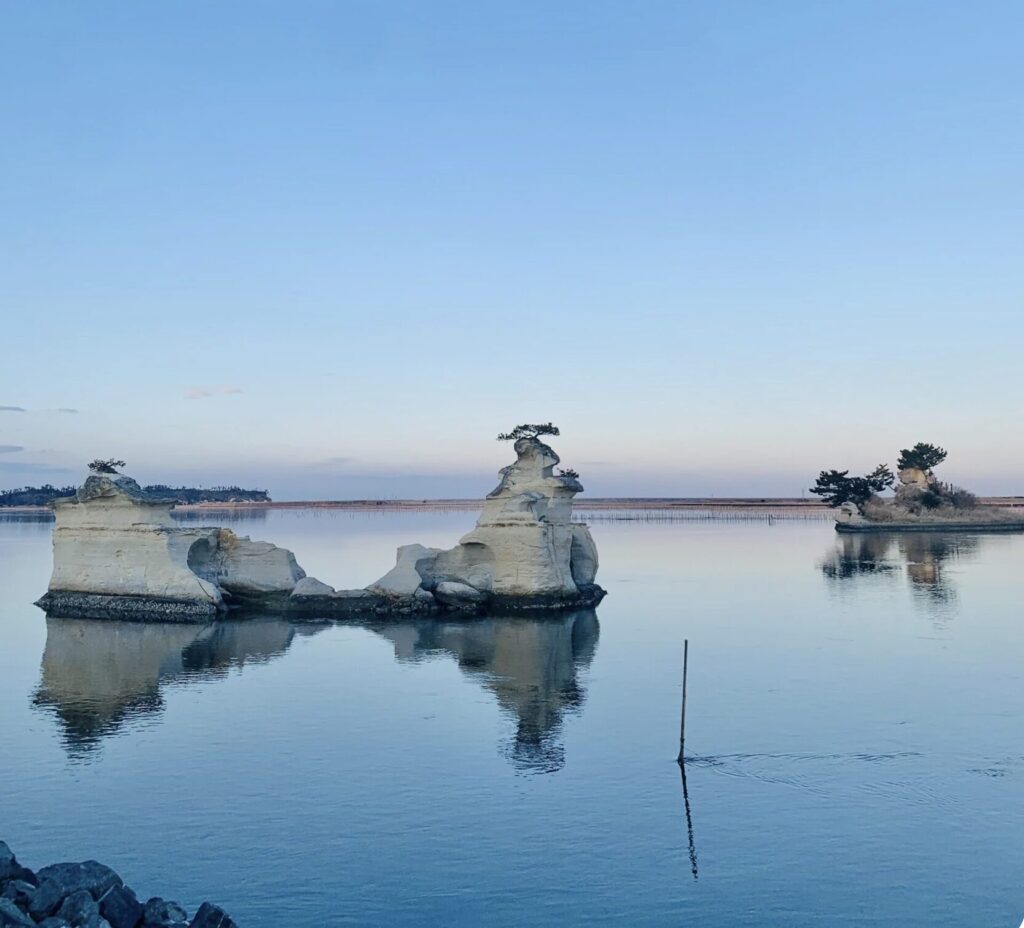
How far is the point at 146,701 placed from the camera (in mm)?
22422

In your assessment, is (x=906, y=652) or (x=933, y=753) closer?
(x=933, y=753)

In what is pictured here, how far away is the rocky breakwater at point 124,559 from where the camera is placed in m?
33.7

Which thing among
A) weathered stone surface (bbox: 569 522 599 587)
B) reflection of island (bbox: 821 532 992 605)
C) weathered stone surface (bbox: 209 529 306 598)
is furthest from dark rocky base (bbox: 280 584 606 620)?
reflection of island (bbox: 821 532 992 605)

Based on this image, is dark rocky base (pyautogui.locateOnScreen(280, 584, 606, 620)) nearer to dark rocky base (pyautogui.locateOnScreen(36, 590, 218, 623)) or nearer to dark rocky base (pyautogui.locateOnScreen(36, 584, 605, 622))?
dark rocky base (pyautogui.locateOnScreen(36, 584, 605, 622))

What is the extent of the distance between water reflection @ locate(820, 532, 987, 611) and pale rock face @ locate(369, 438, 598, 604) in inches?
580

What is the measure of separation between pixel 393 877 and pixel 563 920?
7.58 ft

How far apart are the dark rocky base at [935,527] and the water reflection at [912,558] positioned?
6.20ft

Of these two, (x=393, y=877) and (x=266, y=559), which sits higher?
(x=266, y=559)

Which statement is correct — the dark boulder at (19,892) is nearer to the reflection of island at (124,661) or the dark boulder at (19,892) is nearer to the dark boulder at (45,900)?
the dark boulder at (45,900)

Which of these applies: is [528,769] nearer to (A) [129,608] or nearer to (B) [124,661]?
(B) [124,661]

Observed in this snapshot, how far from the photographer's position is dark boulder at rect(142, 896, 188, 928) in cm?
1004

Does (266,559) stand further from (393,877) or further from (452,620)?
(393,877)

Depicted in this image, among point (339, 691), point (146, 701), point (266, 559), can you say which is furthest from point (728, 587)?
point (146, 701)

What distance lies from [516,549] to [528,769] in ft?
64.3
